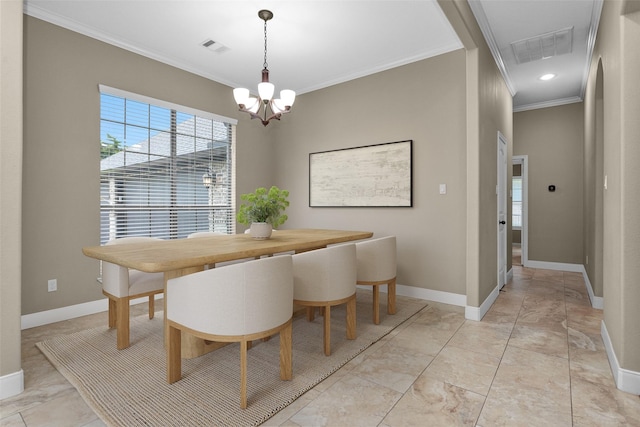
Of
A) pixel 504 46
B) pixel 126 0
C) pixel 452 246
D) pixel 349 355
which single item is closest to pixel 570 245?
pixel 452 246

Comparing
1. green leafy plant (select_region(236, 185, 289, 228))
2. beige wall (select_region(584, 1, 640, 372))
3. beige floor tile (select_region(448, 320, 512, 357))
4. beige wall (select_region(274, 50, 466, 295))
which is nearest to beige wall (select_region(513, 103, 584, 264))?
beige wall (select_region(274, 50, 466, 295))

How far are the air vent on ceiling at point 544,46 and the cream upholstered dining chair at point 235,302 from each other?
3.50 metres

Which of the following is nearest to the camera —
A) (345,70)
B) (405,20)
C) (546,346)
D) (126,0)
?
(546,346)

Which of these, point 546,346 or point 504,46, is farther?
point 504,46

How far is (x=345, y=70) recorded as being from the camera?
165 inches

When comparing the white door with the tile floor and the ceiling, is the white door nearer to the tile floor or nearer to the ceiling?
the ceiling

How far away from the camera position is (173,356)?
1.93 meters

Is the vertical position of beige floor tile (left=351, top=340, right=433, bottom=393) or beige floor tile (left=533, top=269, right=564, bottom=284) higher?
beige floor tile (left=533, top=269, right=564, bottom=284)

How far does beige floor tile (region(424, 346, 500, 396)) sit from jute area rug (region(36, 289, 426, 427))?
524mm

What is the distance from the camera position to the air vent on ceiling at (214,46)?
345cm

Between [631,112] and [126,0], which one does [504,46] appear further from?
[126,0]

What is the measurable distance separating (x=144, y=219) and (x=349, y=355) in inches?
109

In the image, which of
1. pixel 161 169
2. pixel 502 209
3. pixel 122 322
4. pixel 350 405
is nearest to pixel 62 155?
pixel 161 169

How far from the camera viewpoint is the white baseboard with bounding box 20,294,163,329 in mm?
2883
